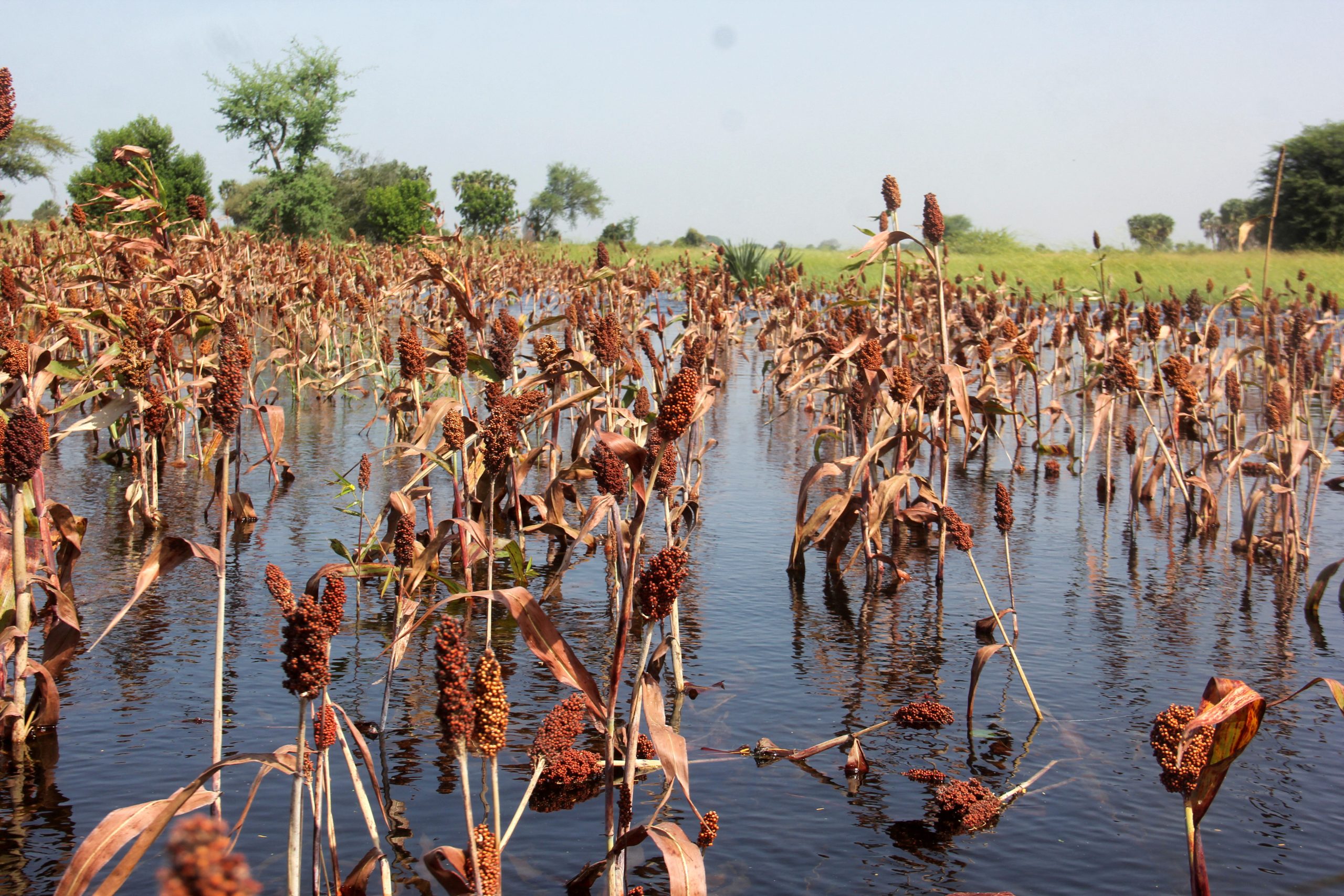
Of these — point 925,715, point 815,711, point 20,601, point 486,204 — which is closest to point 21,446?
point 20,601

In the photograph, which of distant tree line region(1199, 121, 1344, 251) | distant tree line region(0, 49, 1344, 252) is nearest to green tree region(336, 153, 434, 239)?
distant tree line region(0, 49, 1344, 252)

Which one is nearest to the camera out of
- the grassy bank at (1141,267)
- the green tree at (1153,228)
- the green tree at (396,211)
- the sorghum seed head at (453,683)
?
the sorghum seed head at (453,683)

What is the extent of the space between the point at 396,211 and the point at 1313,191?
37.8 metres

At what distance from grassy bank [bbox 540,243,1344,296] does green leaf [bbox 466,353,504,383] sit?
2379cm

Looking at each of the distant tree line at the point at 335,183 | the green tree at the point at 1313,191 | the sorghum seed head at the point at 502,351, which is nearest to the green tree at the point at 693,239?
the distant tree line at the point at 335,183

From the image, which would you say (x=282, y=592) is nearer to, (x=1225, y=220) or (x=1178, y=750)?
(x=1178, y=750)

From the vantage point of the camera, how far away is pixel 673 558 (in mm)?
2385

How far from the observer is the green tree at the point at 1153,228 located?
72875 millimetres

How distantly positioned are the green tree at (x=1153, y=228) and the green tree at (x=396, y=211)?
135ft

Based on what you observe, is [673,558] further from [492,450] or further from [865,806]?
[865,806]

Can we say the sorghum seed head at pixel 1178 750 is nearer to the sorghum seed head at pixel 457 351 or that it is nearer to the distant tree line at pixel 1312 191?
the sorghum seed head at pixel 457 351

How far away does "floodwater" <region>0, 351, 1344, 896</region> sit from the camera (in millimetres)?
3395

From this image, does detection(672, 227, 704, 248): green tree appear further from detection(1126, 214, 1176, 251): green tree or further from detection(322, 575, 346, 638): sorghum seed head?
detection(322, 575, 346, 638): sorghum seed head

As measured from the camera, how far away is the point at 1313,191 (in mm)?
41844
